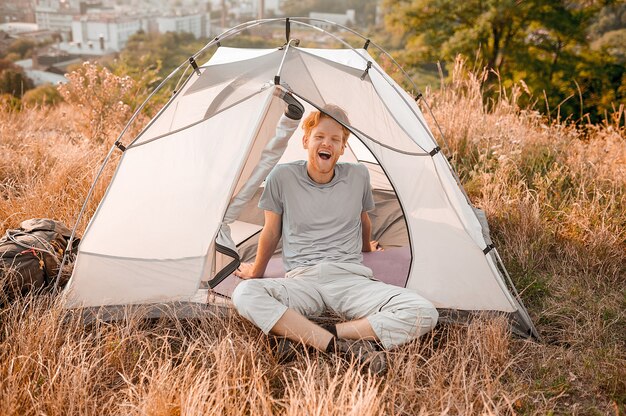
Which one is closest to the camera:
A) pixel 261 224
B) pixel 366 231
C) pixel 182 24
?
pixel 366 231

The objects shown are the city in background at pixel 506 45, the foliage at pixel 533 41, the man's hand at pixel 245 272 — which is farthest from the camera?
the foliage at pixel 533 41

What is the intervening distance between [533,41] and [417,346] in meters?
17.8

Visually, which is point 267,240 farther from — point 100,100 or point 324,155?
point 100,100

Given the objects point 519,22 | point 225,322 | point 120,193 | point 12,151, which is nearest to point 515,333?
point 225,322

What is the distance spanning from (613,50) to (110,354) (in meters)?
19.5

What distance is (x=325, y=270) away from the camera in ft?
8.36

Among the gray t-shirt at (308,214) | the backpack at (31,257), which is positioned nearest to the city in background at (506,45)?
the backpack at (31,257)

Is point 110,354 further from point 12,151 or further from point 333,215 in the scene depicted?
point 12,151

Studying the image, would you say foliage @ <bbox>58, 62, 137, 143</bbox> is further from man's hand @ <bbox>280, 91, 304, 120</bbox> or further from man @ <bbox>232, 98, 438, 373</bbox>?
man's hand @ <bbox>280, 91, 304, 120</bbox>

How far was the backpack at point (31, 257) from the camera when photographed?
8.19 ft

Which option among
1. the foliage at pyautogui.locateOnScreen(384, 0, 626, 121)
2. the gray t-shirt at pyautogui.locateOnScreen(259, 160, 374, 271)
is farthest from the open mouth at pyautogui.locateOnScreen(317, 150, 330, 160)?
the foliage at pyautogui.locateOnScreen(384, 0, 626, 121)

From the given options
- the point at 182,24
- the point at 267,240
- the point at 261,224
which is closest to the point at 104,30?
the point at 182,24

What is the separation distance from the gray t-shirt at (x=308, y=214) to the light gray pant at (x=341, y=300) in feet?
0.36

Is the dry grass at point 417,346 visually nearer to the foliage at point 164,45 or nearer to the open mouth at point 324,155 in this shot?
the open mouth at point 324,155
